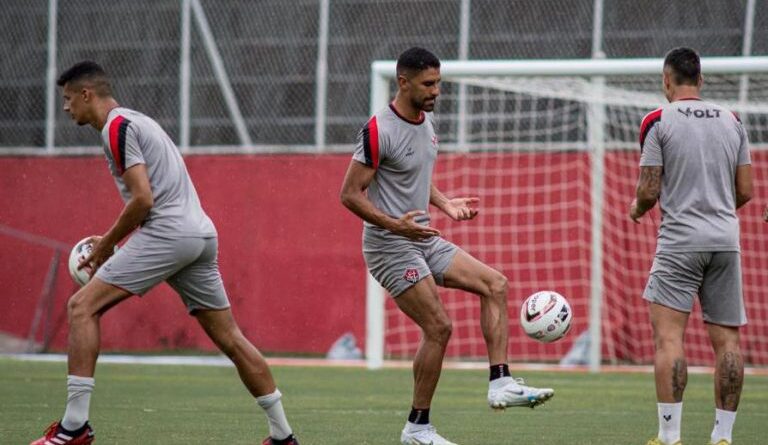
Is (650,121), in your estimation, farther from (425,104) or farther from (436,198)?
(436,198)

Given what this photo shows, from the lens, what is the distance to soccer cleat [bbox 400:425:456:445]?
8.58 meters

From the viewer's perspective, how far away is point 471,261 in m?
8.92

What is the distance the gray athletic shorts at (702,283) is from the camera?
8141 millimetres

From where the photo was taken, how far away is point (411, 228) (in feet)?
28.0

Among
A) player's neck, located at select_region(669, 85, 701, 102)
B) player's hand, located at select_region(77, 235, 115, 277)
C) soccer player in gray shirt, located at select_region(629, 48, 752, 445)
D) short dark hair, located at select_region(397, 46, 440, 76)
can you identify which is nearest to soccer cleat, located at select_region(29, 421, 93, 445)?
player's hand, located at select_region(77, 235, 115, 277)

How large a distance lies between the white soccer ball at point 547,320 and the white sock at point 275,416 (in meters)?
1.93

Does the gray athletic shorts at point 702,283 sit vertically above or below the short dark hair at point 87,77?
below

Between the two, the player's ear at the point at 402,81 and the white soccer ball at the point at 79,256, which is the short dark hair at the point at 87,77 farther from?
the player's ear at the point at 402,81

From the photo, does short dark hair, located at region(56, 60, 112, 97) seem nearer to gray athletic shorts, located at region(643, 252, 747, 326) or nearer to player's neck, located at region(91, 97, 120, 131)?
player's neck, located at region(91, 97, 120, 131)

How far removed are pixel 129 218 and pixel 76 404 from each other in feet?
3.40

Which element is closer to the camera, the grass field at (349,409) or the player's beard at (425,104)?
the player's beard at (425,104)

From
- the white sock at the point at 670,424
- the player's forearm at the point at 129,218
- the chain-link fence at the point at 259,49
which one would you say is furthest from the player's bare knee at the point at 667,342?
the chain-link fence at the point at 259,49

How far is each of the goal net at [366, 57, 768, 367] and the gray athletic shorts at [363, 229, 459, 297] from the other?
810 cm

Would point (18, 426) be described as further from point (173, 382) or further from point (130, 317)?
point (130, 317)
